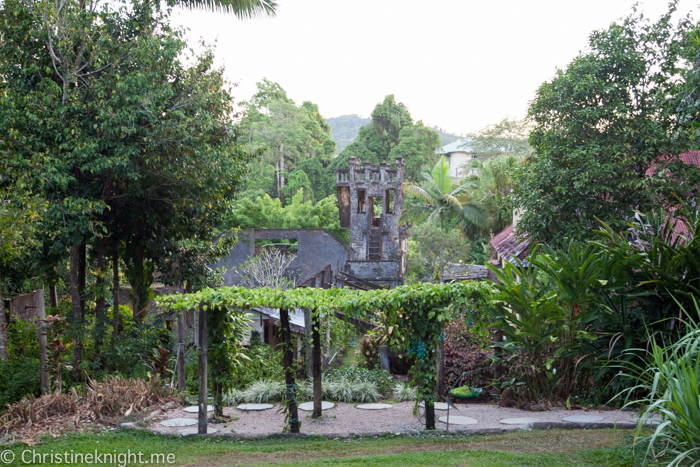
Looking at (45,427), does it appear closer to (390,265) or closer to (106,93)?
(106,93)

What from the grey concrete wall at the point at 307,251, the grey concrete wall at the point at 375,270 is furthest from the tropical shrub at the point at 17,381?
the grey concrete wall at the point at 375,270

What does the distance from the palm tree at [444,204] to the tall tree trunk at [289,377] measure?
71.3ft

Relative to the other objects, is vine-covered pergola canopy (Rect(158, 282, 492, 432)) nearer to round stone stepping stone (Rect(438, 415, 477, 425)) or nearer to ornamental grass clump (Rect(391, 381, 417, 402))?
round stone stepping stone (Rect(438, 415, 477, 425))

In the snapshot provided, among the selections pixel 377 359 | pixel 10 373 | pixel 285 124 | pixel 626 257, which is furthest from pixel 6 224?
pixel 285 124

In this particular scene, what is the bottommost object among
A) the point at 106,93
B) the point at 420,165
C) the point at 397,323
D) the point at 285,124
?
the point at 397,323

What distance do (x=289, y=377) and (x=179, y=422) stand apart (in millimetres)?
1775

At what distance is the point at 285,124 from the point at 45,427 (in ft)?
129

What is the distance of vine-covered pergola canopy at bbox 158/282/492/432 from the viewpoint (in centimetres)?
673

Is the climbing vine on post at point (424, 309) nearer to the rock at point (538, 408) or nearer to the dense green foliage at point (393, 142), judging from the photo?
the rock at point (538, 408)

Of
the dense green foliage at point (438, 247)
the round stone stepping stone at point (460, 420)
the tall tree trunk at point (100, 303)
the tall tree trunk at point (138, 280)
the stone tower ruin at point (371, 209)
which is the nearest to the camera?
the round stone stepping stone at point (460, 420)

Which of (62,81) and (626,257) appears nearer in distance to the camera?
(626,257)

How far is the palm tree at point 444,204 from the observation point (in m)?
27.9

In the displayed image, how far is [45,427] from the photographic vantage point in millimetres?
7305

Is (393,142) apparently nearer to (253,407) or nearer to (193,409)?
(253,407)
